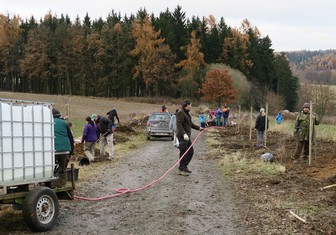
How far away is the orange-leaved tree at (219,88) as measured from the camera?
63.6m

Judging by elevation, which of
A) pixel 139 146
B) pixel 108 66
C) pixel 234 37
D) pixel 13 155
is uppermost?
pixel 234 37

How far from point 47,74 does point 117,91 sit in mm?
14101

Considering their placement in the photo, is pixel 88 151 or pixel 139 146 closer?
pixel 88 151

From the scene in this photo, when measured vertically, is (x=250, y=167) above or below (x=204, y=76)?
below

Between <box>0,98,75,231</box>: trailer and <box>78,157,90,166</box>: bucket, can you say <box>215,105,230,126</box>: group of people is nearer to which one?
<box>78,157,90,166</box>: bucket

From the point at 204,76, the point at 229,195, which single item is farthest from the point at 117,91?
the point at 229,195

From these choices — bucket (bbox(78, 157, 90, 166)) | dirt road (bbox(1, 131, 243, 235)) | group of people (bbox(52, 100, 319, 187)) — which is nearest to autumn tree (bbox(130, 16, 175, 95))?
group of people (bbox(52, 100, 319, 187))

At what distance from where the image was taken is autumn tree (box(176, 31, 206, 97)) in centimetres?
7306

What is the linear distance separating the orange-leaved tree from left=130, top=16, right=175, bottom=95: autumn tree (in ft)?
41.8

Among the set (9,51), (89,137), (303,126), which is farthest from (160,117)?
(9,51)

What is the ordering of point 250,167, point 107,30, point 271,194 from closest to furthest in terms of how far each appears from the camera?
point 271,194
point 250,167
point 107,30

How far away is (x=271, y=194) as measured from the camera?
10.4m

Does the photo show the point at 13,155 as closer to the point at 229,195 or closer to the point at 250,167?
the point at 229,195

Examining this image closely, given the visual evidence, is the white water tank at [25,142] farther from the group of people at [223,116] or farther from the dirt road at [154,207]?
the group of people at [223,116]
